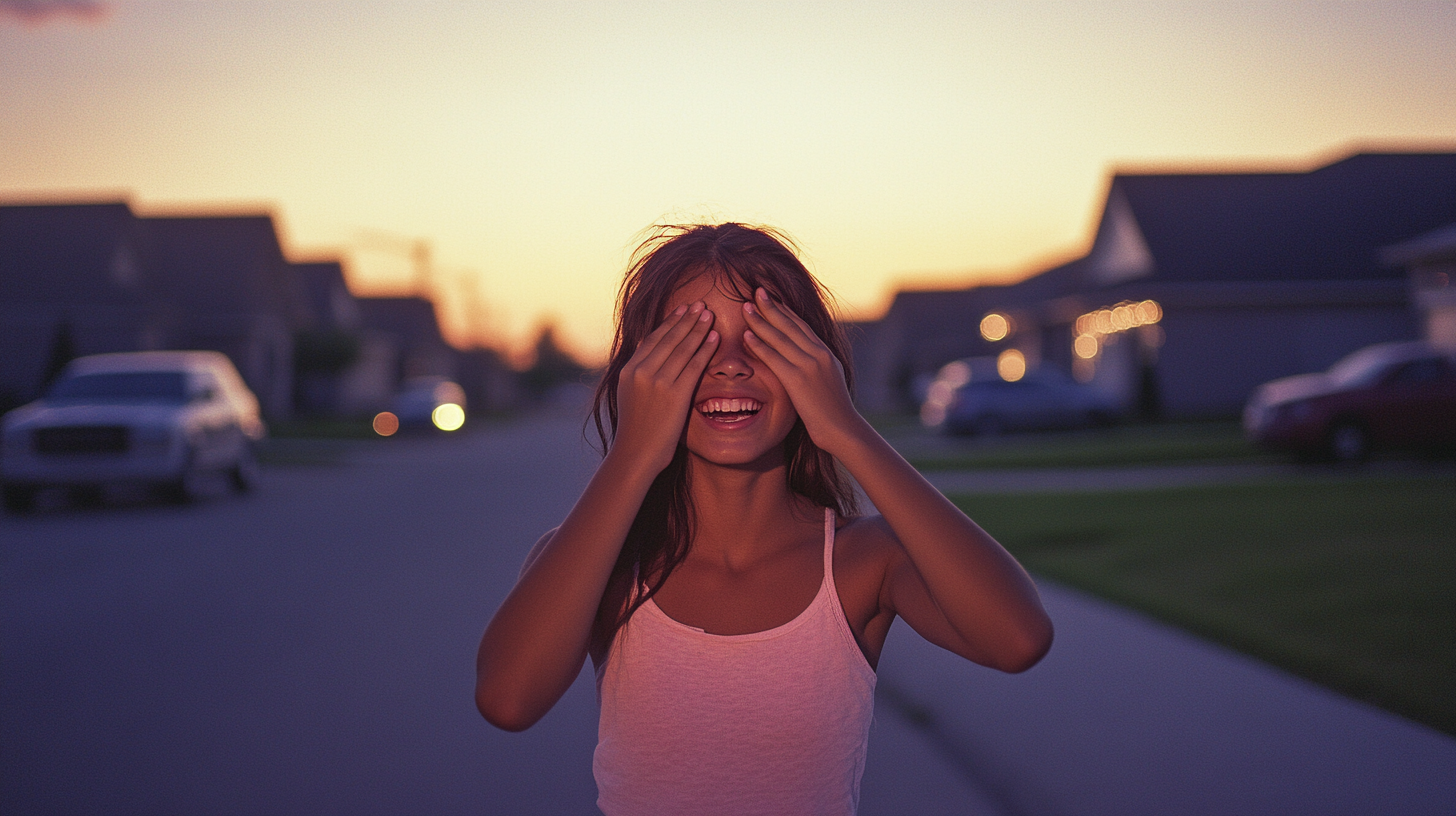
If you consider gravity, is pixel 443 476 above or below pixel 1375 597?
below

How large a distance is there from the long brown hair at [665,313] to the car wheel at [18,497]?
1496 centimetres

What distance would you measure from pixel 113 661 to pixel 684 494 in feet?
18.8

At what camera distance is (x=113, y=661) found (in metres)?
6.42

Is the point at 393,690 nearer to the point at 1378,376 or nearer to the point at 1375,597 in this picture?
the point at 1375,597

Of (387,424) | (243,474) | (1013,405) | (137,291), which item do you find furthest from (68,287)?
(1013,405)

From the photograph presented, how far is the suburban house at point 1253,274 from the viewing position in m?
29.8

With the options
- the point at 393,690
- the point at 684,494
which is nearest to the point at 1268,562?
the point at 393,690

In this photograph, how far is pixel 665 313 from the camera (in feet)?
6.31

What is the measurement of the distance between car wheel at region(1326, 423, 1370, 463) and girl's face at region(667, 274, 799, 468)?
16866 millimetres

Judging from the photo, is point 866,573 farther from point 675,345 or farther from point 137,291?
point 137,291

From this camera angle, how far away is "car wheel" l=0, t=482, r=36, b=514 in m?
14.3

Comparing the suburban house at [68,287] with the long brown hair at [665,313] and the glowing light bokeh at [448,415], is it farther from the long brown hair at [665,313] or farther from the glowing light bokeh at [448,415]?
the long brown hair at [665,313]

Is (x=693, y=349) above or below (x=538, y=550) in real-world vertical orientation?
above

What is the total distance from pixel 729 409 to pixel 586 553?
0.33 meters
